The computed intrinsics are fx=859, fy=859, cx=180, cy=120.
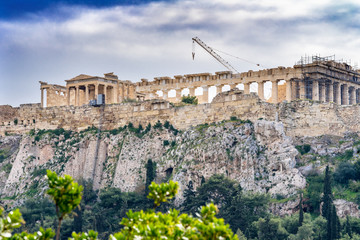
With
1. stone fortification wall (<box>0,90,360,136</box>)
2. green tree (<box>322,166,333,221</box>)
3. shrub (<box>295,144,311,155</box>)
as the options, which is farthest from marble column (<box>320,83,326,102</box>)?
green tree (<box>322,166,333,221</box>)

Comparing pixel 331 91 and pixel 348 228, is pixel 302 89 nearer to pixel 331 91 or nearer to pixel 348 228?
pixel 331 91

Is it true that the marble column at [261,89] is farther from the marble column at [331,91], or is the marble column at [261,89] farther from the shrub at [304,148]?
the shrub at [304,148]

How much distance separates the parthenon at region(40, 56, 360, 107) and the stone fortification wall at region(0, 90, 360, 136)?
309 centimetres

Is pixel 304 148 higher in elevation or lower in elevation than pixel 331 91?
lower

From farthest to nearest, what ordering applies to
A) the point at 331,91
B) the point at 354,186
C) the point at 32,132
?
1. the point at 32,132
2. the point at 331,91
3. the point at 354,186

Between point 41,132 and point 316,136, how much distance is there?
79.6ft

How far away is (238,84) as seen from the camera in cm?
7681

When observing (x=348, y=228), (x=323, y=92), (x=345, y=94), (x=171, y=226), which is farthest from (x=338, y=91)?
(x=171, y=226)

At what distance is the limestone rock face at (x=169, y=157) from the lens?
202ft

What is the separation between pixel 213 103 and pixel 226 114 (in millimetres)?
1707

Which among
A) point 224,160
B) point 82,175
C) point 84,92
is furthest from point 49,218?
point 84,92

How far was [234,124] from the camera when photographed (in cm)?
6444

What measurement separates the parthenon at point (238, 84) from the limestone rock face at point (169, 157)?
20.7ft

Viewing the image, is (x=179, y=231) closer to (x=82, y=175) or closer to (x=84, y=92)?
(x=82, y=175)
